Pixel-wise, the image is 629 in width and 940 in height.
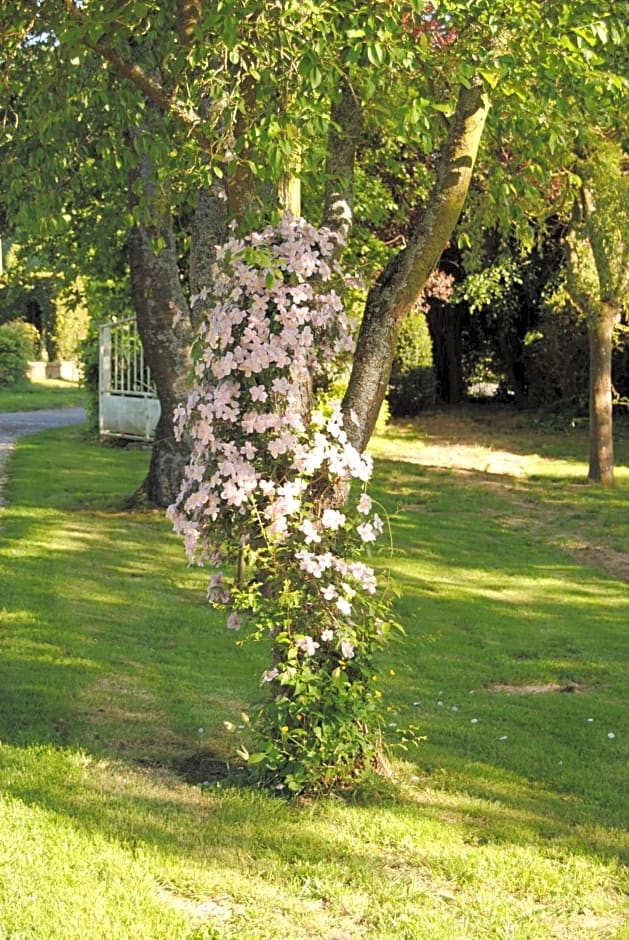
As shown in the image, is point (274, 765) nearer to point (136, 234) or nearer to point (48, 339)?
point (136, 234)

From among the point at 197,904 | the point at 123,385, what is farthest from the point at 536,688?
the point at 123,385

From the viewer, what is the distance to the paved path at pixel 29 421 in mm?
23297

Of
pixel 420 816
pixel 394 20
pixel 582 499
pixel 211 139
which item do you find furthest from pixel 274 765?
pixel 582 499

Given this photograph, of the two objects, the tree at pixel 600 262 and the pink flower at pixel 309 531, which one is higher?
the tree at pixel 600 262

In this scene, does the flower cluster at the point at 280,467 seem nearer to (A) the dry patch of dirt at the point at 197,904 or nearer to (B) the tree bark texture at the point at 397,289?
(B) the tree bark texture at the point at 397,289

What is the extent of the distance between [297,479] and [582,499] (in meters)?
13.3

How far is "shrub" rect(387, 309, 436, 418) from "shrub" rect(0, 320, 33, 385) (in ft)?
47.3

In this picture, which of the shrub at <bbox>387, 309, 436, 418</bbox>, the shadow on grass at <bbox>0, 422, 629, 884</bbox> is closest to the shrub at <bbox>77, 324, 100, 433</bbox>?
the shrub at <bbox>387, 309, 436, 418</bbox>

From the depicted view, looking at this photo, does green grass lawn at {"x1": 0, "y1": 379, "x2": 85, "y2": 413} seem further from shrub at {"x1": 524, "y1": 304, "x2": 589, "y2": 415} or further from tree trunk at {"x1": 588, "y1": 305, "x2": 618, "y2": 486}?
tree trunk at {"x1": 588, "y1": 305, "x2": 618, "y2": 486}

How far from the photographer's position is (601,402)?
19.4 meters

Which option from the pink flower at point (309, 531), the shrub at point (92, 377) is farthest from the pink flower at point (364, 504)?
the shrub at point (92, 377)

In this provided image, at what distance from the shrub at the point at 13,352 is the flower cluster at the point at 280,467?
32.9 metres

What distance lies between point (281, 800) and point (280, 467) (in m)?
1.59

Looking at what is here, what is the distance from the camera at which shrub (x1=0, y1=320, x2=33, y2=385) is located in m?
37.6
